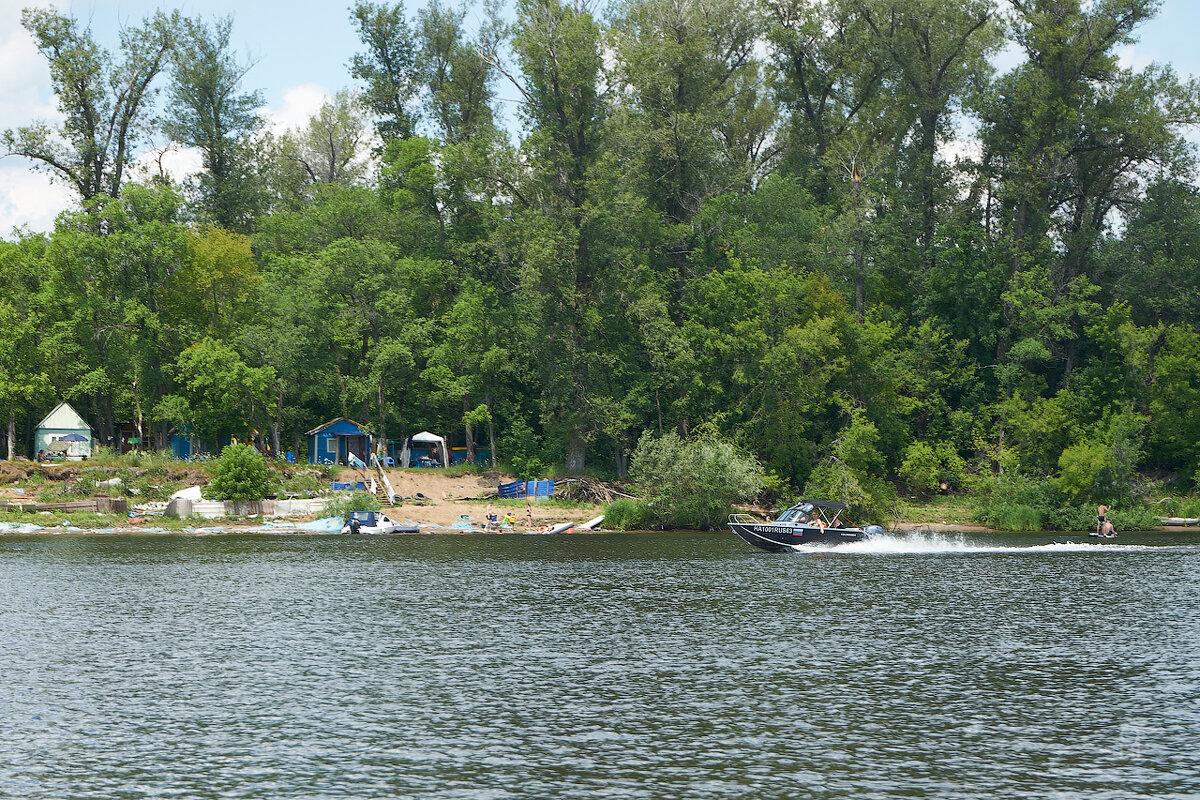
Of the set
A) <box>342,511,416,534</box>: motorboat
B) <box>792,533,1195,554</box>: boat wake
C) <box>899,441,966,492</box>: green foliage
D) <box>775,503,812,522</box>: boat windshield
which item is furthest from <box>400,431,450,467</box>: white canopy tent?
<box>792,533,1195,554</box>: boat wake

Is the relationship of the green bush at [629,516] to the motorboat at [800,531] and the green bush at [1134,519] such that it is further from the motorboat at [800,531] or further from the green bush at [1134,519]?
the green bush at [1134,519]

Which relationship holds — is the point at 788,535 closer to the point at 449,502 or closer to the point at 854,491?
the point at 854,491

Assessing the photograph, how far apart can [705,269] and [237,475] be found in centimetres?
3884

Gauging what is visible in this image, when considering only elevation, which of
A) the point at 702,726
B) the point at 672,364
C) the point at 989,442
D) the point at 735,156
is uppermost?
the point at 735,156

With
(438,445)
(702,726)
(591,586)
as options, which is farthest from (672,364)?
(702,726)

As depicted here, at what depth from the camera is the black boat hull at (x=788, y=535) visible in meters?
55.4

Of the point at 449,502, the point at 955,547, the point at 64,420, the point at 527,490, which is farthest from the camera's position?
the point at 64,420

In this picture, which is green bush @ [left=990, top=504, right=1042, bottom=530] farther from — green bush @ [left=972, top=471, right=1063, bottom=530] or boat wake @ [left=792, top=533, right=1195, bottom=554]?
boat wake @ [left=792, top=533, right=1195, bottom=554]

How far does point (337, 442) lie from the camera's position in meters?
85.1

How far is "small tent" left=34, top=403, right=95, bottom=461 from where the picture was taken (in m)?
81.4

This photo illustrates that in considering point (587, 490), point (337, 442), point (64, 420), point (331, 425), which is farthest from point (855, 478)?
point (64, 420)

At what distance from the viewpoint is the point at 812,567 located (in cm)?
4978

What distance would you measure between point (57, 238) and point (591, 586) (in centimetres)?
6056

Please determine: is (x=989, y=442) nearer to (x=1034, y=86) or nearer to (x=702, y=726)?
(x=1034, y=86)
